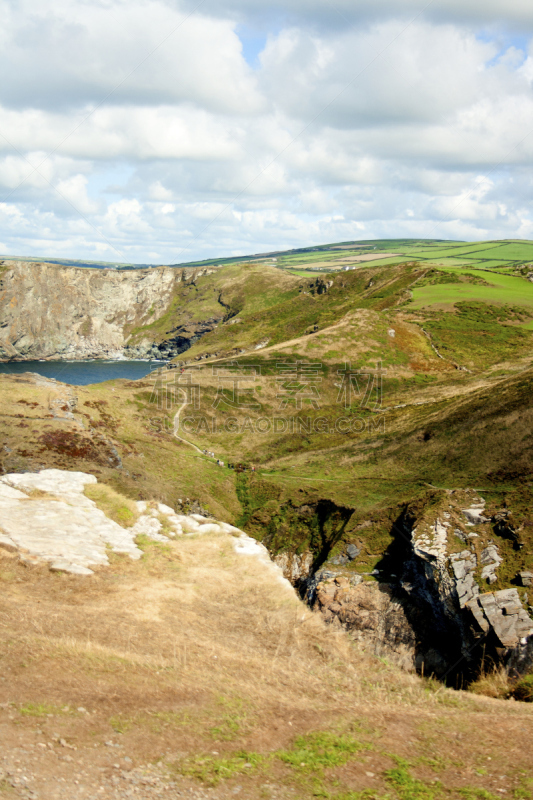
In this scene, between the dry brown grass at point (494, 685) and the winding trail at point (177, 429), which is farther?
the winding trail at point (177, 429)

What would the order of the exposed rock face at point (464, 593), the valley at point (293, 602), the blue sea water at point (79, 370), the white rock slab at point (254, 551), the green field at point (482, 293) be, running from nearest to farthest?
the valley at point (293, 602) < the exposed rock face at point (464, 593) < the white rock slab at point (254, 551) < the green field at point (482, 293) < the blue sea water at point (79, 370)

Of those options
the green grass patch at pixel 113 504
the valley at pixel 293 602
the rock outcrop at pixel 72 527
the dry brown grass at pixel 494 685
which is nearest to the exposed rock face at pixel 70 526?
the rock outcrop at pixel 72 527

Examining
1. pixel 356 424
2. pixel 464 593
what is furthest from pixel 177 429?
pixel 464 593

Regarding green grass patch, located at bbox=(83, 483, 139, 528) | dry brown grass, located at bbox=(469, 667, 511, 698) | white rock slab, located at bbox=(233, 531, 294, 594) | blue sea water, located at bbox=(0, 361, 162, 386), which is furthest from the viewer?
blue sea water, located at bbox=(0, 361, 162, 386)

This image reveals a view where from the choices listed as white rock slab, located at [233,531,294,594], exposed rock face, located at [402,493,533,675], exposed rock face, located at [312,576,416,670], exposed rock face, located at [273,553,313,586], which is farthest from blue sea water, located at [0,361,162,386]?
exposed rock face, located at [402,493,533,675]

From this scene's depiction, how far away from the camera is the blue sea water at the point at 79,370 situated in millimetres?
167125

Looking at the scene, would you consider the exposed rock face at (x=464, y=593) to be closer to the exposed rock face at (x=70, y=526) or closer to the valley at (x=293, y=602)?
the valley at (x=293, y=602)

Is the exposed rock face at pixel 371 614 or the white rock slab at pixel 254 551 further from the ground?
the white rock slab at pixel 254 551

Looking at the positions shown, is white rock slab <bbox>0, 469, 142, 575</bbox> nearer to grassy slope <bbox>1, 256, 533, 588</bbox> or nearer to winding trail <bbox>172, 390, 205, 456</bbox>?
grassy slope <bbox>1, 256, 533, 588</bbox>

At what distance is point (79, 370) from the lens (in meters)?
184

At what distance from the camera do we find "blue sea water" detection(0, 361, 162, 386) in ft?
548

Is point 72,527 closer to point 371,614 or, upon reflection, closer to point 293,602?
point 293,602

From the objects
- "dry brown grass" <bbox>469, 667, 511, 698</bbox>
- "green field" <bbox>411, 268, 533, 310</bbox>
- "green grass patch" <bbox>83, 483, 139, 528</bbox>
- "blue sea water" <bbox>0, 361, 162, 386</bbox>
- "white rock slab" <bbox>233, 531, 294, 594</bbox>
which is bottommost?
"white rock slab" <bbox>233, 531, 294, 594</bbox>

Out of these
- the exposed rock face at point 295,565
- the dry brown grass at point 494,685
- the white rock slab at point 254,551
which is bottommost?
the exposed rock face at point 295,565
